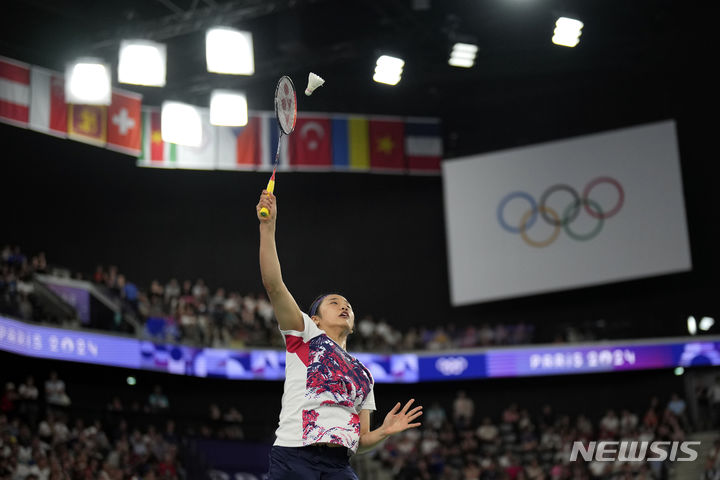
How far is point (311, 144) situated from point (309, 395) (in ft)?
64.3

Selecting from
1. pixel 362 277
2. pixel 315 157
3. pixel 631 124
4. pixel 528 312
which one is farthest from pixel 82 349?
pixel 631 124

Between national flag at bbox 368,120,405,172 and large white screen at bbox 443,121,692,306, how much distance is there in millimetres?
1442

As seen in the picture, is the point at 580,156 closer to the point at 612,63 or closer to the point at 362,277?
the point at 612,63

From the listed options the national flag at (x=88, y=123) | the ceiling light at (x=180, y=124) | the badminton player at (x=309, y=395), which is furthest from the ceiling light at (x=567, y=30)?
the badminton player at (x=309, y=395)

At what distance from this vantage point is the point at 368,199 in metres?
28.1

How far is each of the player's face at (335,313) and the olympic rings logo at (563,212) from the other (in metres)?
20.9

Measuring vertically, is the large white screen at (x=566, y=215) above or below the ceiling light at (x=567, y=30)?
below

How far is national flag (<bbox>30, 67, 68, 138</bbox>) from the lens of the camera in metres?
19.1

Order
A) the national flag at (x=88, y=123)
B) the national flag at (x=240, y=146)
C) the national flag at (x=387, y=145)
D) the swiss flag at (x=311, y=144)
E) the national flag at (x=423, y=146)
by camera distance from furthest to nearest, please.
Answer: the national flag at (x=423, y=146) < the national flag at (x=387, y=145) < the swiss flag at (x=311, y=144) < the national flag at (x=240, y=146) < the national flag at (x=88, y=123)

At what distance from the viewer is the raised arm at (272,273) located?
4367mm

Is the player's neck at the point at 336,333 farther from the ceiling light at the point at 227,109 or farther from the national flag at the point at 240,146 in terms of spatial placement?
the national flag at the point at 240,146

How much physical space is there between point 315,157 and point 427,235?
5511 millimetres

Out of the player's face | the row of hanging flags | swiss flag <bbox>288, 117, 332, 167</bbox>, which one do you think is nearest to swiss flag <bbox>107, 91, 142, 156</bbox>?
the row of hanging flags

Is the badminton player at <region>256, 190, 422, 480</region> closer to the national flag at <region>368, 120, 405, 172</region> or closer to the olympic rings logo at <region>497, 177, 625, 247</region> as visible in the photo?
the national flag at <region>368, 120, 405, 172</region>
